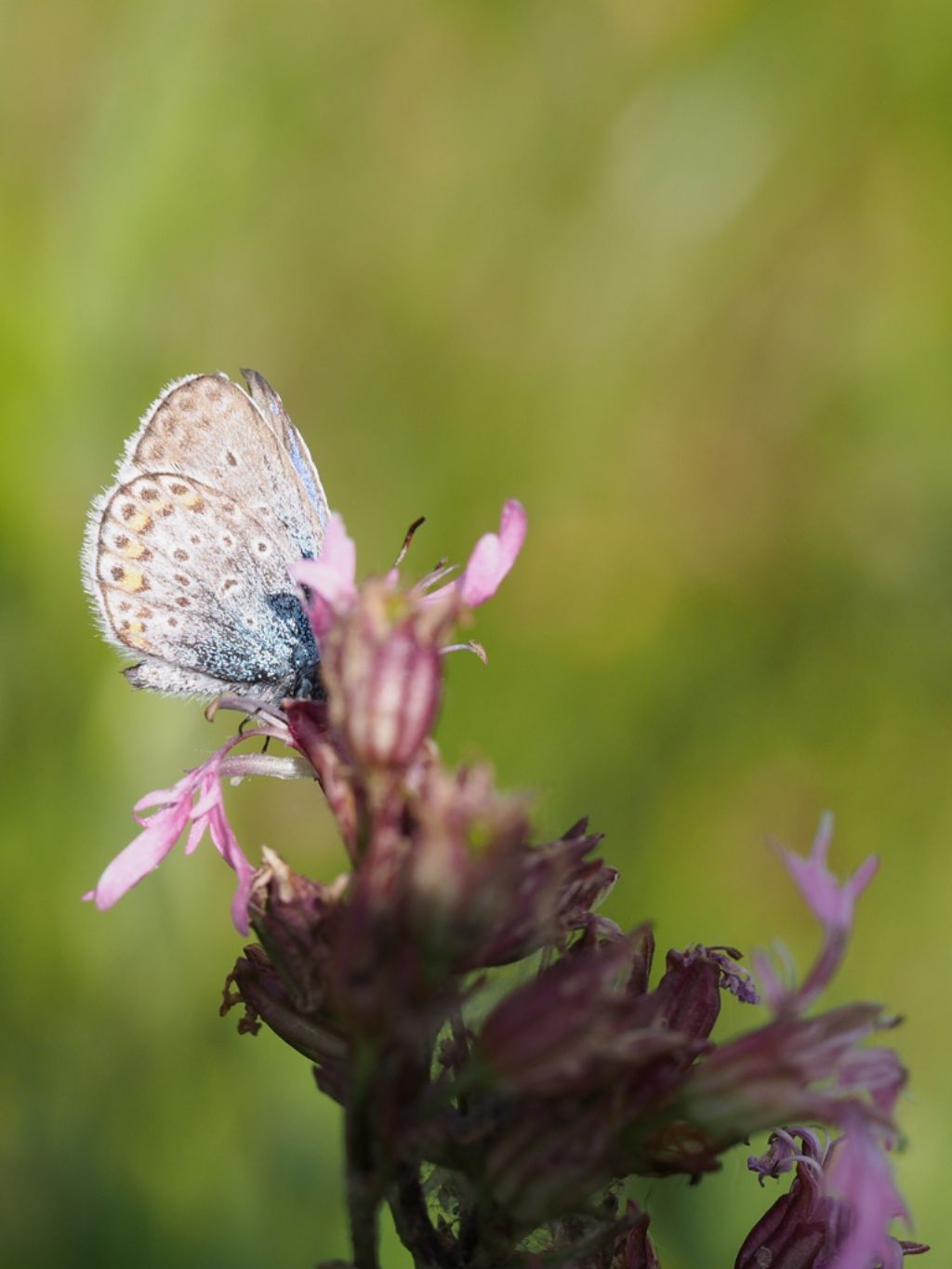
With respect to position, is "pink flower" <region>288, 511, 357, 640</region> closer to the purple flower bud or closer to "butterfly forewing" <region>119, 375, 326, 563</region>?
the purple flower bud

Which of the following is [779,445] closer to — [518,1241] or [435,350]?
[435,350]

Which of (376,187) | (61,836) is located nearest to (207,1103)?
(61,836)

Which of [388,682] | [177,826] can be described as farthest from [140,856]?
[388,682]

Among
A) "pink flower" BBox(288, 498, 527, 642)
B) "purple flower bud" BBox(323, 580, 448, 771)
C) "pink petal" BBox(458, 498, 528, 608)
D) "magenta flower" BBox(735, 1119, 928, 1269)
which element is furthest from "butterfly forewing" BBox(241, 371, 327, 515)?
"magenta flower" BBox(735, 1119, 928, 1269)

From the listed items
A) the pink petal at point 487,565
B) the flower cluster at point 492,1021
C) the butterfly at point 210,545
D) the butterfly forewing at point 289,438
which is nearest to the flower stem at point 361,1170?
the flower cluster at point 492,1021

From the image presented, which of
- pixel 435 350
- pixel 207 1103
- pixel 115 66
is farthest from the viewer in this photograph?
pixel 435 350

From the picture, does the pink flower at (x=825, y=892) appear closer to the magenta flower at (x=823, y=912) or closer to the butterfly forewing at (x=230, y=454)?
the magenta flower at (x=823, y=912)
